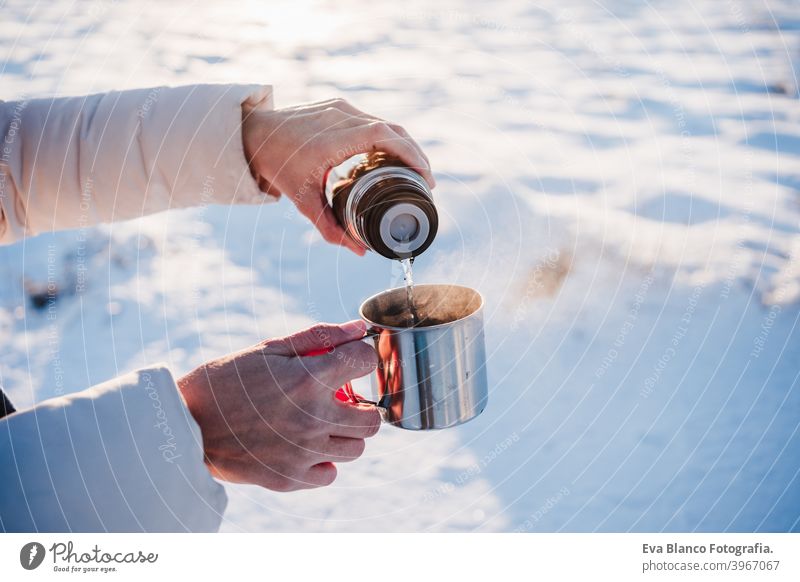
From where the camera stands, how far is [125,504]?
63 cm

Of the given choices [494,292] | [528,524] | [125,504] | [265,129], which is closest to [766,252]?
[494,292]

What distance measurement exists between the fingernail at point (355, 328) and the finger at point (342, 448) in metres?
0.11

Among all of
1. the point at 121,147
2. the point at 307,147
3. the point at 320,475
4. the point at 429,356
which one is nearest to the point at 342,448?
the point at 320,475

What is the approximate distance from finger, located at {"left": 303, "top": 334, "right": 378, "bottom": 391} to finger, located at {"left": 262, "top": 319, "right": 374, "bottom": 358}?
1cm

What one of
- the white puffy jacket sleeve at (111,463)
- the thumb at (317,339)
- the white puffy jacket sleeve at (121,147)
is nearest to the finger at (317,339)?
the thumb at (317,339)

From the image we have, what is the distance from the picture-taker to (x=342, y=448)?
0.72 meters

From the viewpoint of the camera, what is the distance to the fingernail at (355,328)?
2.19 feet

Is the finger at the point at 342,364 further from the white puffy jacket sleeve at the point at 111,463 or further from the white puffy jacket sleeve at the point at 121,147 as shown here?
the white puffy jacket sleeve at the point at 121,147

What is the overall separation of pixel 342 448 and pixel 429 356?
154 mm

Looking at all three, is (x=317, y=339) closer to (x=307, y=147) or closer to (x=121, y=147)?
(x=307, y=147)

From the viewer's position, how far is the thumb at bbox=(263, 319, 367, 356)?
2.21 feet

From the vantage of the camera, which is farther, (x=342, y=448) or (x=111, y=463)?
(x=342, y=448)

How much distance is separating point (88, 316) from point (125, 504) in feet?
1.76
